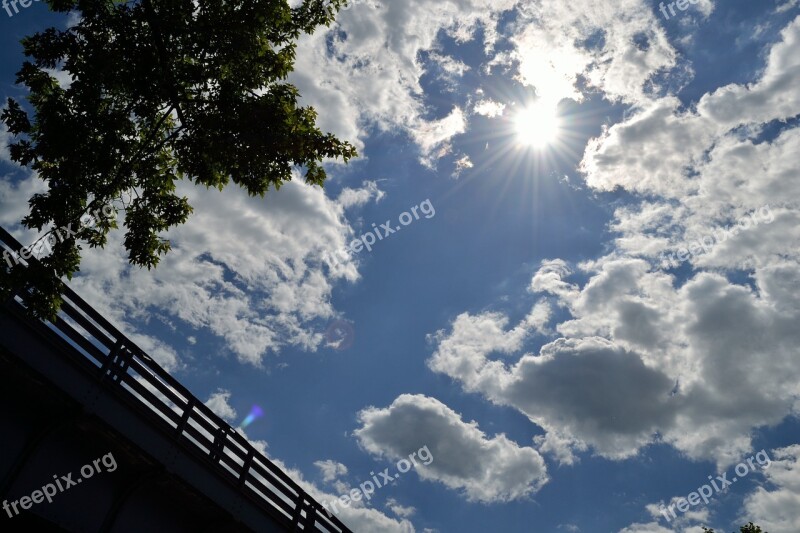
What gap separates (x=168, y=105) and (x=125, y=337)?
4.96 meters

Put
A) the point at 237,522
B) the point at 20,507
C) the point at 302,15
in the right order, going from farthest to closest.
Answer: the point at 302,15, the point at 237,522, the point at 20,507

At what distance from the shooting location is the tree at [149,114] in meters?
9.80

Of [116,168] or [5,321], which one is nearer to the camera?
[5,321]

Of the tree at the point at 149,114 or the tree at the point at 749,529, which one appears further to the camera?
the tree at the point at 749,529

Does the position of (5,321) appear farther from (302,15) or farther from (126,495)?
(302,15)

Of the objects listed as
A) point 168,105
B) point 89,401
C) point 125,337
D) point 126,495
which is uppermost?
point 168,105

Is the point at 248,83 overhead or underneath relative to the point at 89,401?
overhead

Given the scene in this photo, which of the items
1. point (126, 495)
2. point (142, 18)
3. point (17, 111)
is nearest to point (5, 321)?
point (126, 495)

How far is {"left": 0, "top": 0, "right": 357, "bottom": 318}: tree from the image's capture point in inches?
386

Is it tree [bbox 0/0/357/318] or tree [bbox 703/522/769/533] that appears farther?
tree [bbox 703/522/769/533]

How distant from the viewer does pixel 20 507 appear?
25.4ft

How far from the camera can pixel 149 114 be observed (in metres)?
10.7

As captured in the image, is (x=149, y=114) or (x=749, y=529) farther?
(x=749, y=529)

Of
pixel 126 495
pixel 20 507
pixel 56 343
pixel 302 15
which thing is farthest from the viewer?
pixel 302 15
